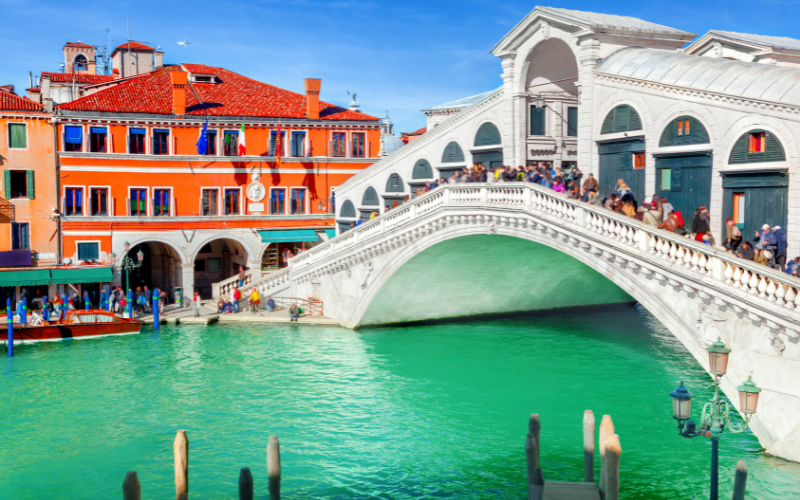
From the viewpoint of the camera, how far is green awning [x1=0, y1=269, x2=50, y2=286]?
91.3ft

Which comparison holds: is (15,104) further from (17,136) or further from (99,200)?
(99,200)

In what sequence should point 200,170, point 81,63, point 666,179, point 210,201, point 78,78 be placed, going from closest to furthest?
point 666,179, point 200,170, point 210,201, point 78,78, point 81,63

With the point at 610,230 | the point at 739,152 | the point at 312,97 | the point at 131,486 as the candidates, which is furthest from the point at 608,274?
the point at 312,97

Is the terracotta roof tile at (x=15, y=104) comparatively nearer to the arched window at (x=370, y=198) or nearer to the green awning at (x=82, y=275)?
the green awning at (x=82, y=275)

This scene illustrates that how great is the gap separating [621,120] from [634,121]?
17.7 inches

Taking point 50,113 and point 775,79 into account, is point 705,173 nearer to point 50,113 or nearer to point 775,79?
point 775,79

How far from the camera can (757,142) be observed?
14789mm

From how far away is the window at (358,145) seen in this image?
35.5 meters

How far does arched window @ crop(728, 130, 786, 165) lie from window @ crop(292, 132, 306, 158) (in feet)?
72.3

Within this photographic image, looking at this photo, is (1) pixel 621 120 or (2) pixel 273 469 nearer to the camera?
(2) pixel 273 469

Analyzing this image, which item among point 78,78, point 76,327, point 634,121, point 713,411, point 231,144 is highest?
point 78,78

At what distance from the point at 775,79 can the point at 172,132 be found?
79.4ft

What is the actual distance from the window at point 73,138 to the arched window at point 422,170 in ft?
44.6

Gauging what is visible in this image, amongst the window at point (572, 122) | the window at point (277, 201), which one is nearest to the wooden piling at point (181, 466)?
the window at point (572, 122)
